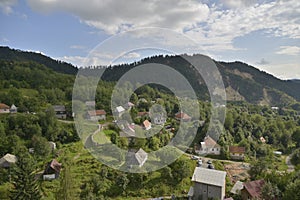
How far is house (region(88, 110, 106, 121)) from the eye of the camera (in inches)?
1236

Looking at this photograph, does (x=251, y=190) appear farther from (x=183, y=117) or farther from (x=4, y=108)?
(x=4, y=108)

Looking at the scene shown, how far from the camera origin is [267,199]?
14422mm

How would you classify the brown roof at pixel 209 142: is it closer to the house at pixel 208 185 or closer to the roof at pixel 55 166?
the house at pixel 208 185

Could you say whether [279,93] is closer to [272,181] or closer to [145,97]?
[145,97]

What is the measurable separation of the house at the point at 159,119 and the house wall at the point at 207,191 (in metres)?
16.8

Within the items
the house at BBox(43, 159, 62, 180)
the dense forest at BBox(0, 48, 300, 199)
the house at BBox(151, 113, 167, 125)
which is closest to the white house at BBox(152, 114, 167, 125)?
the house at BBox(151, 113, 167, 125)

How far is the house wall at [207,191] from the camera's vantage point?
15844 millimetres

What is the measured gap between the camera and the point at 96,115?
105 feet

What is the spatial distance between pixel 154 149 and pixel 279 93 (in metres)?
87.7

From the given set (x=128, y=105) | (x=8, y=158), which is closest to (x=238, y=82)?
(x=128, y=105)

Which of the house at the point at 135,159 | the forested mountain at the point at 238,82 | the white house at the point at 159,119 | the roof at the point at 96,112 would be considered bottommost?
the house at the point at 135,159

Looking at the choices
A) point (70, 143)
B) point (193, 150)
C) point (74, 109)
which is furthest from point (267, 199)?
point (74, 109)

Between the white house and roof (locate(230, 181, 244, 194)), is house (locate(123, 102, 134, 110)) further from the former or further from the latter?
roof (locate(230, 181, 244, 194))

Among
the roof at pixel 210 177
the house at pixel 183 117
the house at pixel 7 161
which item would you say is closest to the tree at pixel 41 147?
the house at pixel 7 161
